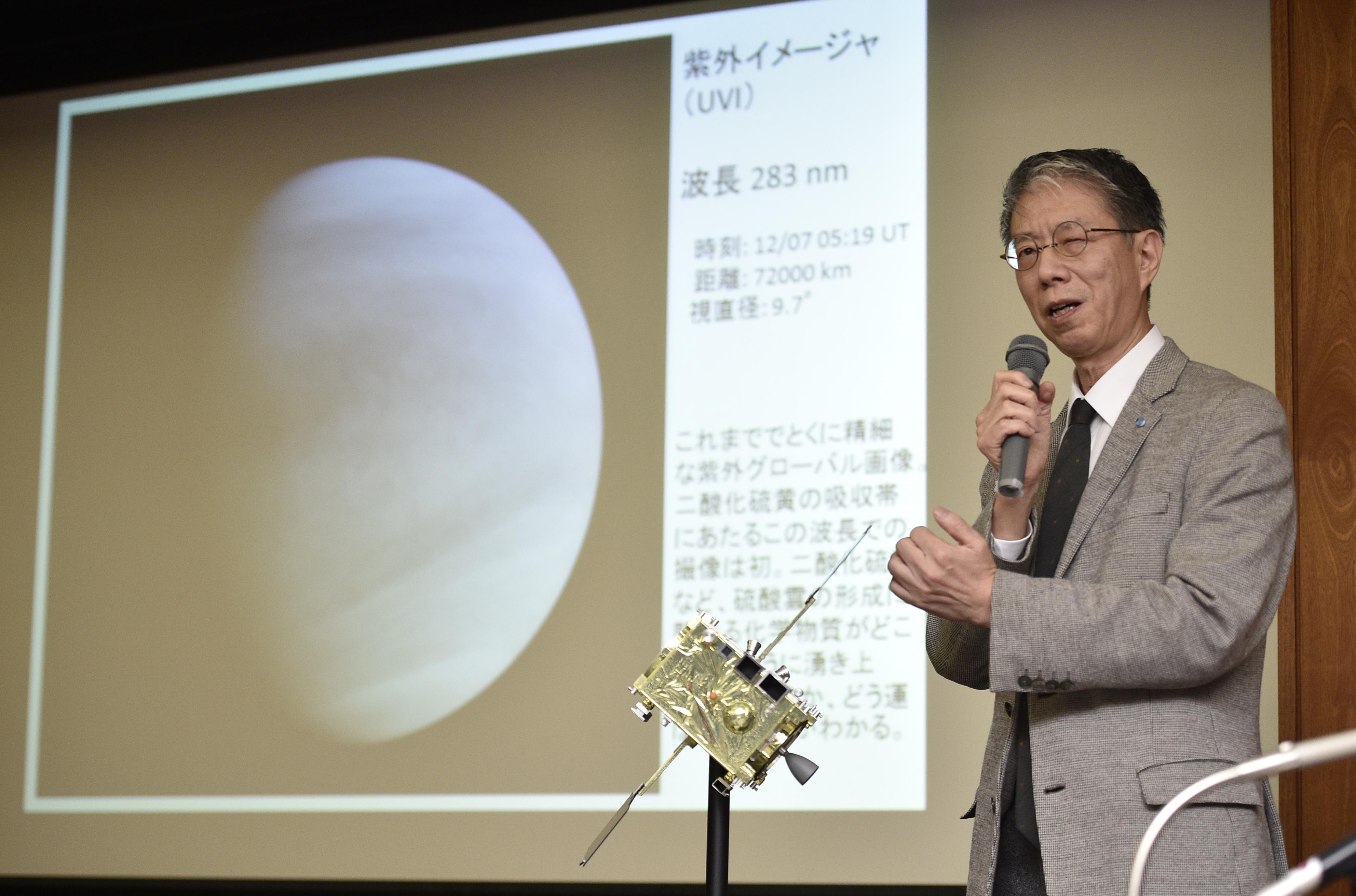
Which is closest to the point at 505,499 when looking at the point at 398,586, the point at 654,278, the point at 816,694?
the point at 398,586

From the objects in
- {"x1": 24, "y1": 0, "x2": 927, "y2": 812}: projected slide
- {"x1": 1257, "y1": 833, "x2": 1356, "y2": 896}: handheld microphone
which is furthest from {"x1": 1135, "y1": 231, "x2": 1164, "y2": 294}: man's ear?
{"x1": 24, "y1": 0, "x2": 927, "y2": 812}: projected slide

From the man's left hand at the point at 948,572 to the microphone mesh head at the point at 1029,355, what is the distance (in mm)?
260

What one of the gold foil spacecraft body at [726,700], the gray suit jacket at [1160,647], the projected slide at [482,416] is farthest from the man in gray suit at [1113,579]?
the projected slide at [482,416]

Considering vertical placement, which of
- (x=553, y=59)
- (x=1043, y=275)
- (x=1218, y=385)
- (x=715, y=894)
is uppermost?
(x=553, y=59)

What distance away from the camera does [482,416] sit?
340cm

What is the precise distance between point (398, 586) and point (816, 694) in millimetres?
1192

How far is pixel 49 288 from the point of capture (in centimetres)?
394

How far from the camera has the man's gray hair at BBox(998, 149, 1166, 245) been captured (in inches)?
65.3

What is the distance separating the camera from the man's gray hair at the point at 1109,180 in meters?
1.66

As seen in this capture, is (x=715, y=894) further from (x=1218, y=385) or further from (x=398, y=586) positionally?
(x=398, y=586)

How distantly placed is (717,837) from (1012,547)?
20.6 inches

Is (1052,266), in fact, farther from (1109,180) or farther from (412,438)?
(412,438)

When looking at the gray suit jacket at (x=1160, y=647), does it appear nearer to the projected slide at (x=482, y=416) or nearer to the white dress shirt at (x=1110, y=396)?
the white dress shirt at (x=1110, y=396)

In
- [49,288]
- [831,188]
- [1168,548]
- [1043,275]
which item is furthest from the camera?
[49,288]
